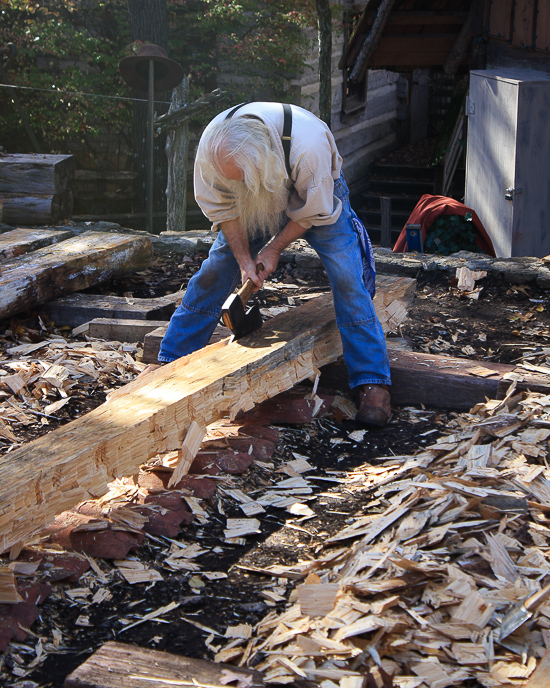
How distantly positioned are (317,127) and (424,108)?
45.5 ft

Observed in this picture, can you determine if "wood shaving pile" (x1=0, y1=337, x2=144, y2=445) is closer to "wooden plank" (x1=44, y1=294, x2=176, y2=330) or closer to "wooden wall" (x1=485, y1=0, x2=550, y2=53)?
"wooden plank" (x1=44, y1=294, x2=176, y2=330)

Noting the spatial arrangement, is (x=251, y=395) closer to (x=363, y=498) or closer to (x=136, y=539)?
(x=363, y=498)

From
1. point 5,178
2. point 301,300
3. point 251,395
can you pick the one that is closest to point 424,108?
point 5,178

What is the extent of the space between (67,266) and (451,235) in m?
4.20

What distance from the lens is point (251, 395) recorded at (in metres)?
3.55

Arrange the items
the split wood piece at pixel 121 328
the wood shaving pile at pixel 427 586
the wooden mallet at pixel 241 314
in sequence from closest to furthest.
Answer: the wood shaving pile at pixel 427 586 → the wooden mallet at pixel 241 314 → the split wood piece at pixel 121 328

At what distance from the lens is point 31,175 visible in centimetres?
901

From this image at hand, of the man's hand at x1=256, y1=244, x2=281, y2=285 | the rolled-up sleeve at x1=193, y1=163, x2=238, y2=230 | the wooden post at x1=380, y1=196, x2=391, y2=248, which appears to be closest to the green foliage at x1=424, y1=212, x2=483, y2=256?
the wooden post at x1=380, y1=196, x2=391, y2=248

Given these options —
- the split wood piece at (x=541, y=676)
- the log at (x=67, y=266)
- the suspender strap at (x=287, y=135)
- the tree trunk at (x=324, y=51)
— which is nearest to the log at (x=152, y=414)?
the suspender strap at (x=287, y=135)

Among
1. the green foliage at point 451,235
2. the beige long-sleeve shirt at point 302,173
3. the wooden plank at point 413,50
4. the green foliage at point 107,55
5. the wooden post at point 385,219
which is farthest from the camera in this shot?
the green foliage at point 107,55

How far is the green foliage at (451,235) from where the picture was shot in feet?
25.6

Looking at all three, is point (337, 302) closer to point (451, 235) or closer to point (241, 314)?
point (241, 314)

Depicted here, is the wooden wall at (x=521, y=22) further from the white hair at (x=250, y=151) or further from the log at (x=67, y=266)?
the white hair at (x=250, y=151)

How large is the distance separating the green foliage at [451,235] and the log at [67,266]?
3.07 m
